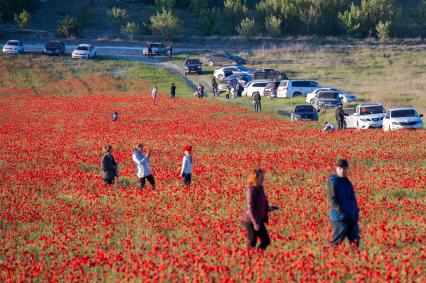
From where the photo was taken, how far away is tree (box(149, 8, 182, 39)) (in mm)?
→ 98875

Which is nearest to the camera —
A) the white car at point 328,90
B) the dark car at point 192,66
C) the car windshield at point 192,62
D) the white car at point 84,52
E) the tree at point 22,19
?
the white car at point 328,90

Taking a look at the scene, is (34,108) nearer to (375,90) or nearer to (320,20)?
(375,90)

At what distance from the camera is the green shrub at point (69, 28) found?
325 ft

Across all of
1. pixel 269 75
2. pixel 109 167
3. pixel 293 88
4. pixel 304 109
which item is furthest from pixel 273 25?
pixel 109 167

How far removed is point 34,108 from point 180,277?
144ft

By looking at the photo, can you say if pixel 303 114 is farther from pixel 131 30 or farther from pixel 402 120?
pixel 131 30

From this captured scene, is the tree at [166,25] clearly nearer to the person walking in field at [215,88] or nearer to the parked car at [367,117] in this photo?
the person walking in field at [215,88]

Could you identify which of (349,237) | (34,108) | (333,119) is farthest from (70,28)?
(349,237)

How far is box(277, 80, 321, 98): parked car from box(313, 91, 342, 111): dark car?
6.97 meters

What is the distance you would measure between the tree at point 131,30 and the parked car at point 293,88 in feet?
144

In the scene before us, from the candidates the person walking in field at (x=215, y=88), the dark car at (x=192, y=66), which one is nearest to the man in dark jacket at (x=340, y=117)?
the person walking in field at (x=215, y=88)

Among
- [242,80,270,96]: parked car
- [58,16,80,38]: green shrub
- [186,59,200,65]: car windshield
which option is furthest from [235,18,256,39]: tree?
[242,80,270,96]: parked car

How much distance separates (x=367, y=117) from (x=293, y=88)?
1920cm

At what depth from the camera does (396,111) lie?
3700 centimetres
